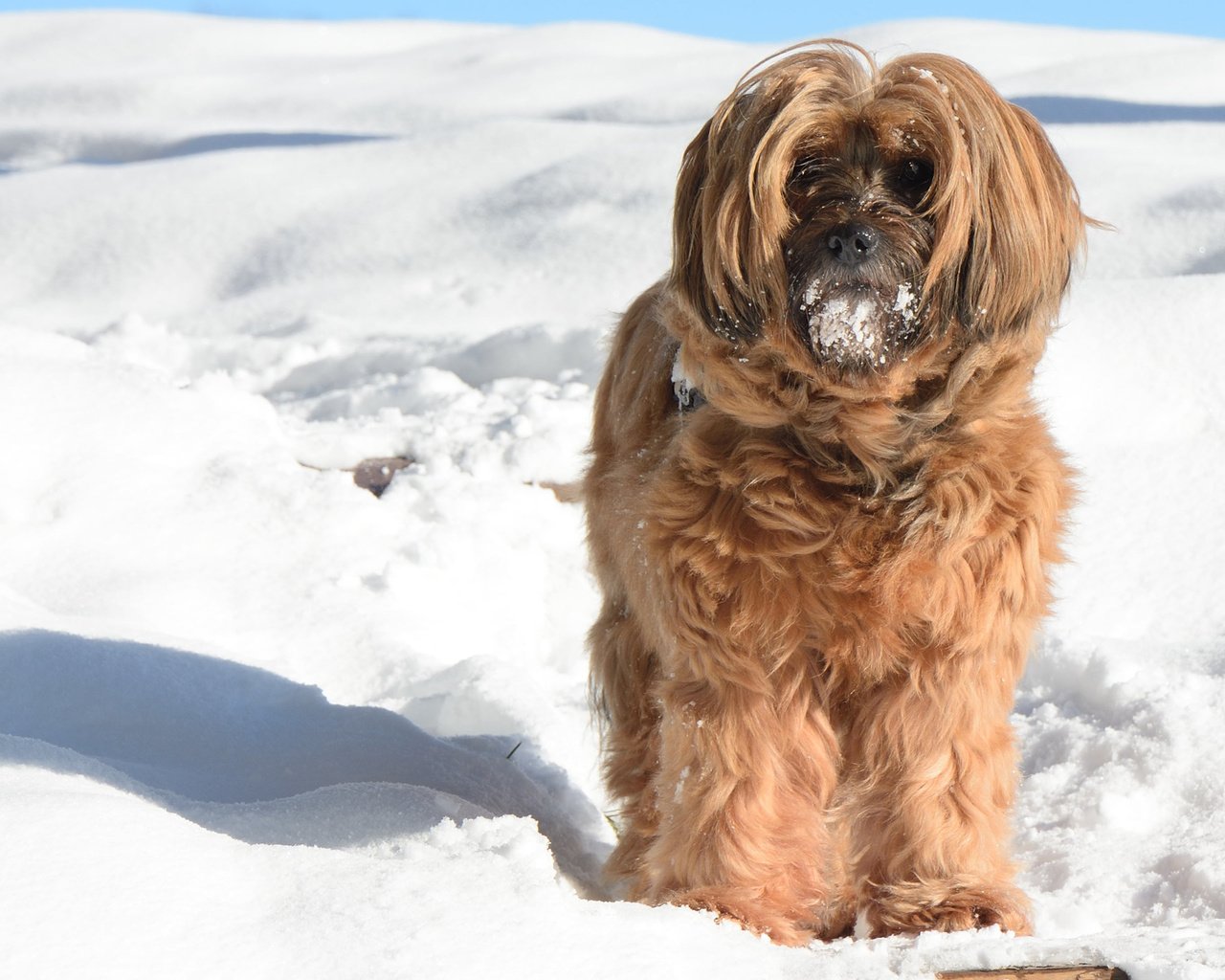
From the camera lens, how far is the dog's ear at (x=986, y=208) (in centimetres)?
260

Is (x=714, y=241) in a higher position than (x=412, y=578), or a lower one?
higher

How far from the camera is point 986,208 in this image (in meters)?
2.64

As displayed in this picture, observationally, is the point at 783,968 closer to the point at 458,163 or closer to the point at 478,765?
the point at 478,765

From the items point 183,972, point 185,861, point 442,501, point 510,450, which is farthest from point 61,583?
point 183,972

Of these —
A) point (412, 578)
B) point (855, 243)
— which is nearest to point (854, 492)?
point (855, 243)

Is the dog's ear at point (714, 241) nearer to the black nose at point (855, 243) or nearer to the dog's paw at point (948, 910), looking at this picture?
the black nose at point (855, 243)

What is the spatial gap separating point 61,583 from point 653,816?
2076mm

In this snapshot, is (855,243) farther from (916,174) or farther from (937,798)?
(937,798)

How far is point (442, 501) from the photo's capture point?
5.13m

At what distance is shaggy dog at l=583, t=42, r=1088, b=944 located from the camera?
2.63 meters

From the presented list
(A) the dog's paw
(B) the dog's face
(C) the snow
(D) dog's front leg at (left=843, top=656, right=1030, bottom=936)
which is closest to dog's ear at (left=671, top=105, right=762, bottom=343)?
(B) the dog's face

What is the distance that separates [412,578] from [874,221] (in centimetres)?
252

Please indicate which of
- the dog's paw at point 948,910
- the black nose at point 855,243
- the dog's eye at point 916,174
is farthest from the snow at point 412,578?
the black nose at point 855,243

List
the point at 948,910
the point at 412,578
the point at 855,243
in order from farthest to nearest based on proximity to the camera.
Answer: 1. the point at 412,578
2. the point at 948,910
3. the point at 855,243
